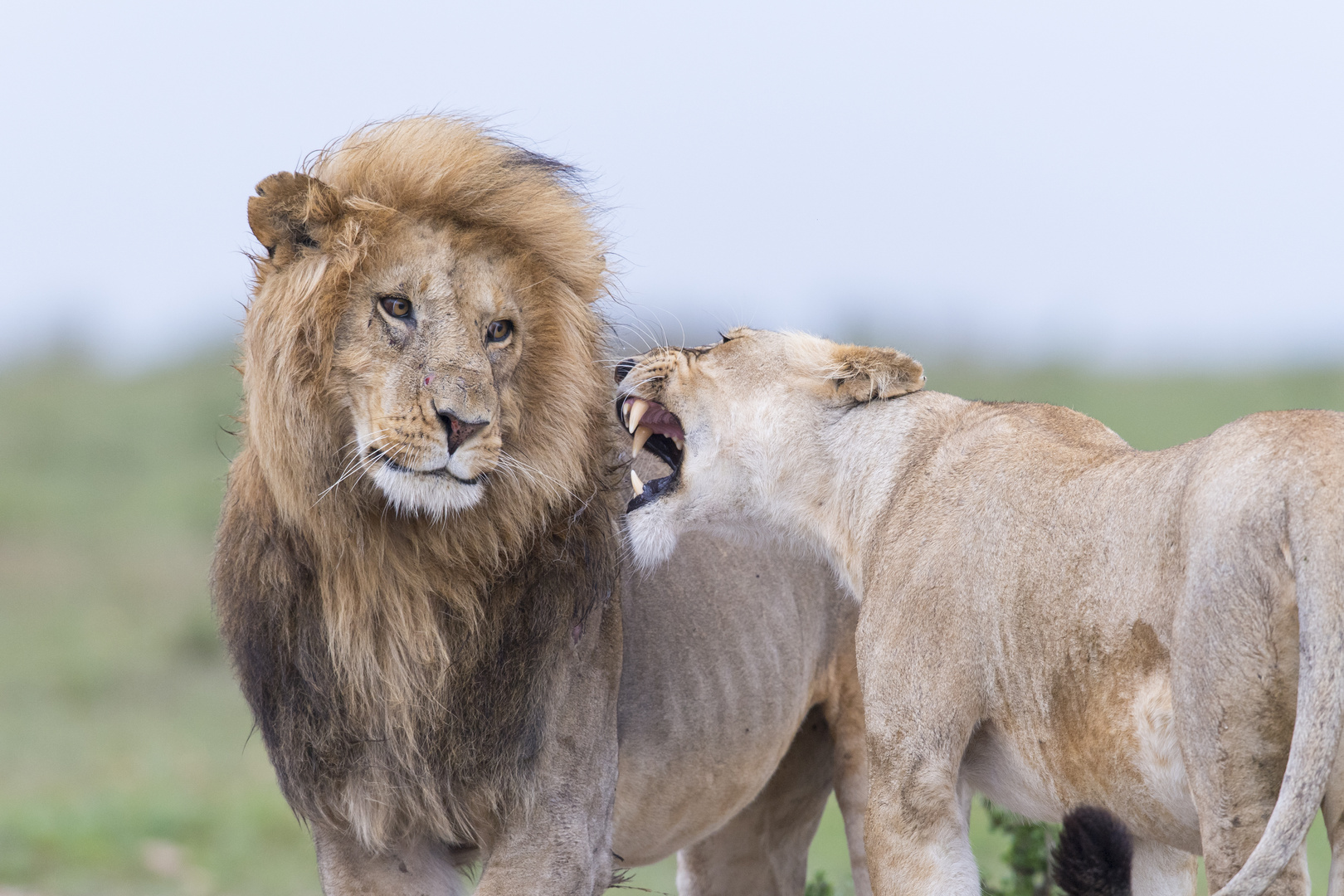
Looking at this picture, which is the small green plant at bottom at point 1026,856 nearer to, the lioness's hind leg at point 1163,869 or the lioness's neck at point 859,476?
the lioness's hind leg at point 1163,869

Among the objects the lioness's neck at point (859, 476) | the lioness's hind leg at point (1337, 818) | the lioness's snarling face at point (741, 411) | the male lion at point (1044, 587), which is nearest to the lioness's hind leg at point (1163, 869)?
the male lion at point (1044, 587)

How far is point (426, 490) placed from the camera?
300cm

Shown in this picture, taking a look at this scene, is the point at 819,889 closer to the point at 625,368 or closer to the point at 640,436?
the point at 640,436

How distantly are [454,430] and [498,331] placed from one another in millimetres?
298

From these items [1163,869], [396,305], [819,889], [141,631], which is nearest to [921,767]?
[1163,869]

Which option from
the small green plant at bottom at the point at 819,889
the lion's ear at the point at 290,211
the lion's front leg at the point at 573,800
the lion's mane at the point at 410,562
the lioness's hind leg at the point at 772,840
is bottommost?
the small green plant at bottom at the point at 819,889

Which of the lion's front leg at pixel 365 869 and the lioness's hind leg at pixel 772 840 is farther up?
Result: the lion's front leg at pixel 365 869

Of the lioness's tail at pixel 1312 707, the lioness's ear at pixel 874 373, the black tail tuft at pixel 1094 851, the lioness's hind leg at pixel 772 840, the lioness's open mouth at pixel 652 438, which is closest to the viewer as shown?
the lioness's tail at pixel 1312 707

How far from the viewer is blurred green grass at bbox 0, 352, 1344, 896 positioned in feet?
24.7

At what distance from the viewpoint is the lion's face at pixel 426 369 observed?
297cm

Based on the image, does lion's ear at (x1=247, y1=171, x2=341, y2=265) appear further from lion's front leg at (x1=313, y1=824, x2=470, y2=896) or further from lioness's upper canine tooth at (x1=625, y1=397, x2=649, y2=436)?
lion's front leg at (x1=313, y1=824, x2=470, y2=896)

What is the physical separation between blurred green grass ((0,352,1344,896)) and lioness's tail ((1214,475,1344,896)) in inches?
94.1

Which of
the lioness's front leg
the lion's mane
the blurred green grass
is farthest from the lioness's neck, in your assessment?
the blurred green grass

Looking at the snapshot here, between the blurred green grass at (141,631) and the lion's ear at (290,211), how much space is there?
1.96ft
